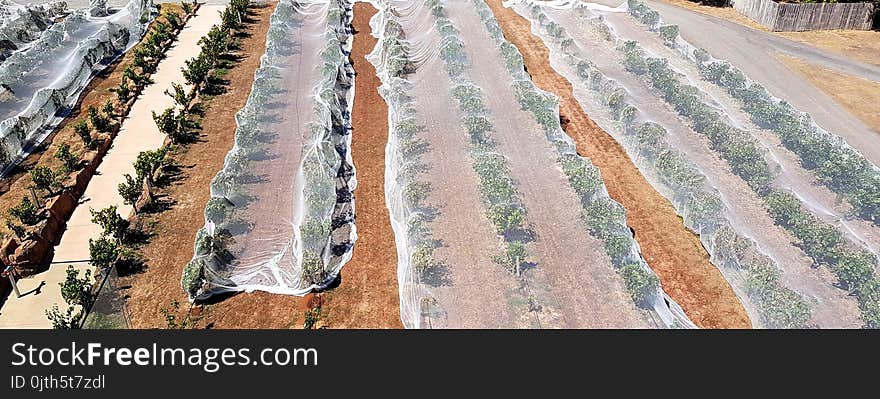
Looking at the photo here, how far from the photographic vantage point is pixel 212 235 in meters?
13.5

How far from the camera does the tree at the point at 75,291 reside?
12.1 metres

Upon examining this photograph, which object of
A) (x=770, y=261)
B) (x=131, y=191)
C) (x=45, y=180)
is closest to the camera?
(x=770, y=261)

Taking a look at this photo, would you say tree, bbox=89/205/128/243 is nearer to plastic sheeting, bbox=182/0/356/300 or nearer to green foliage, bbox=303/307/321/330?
plastic sheeting, bbox=182/0/356/300

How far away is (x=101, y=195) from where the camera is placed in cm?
1650

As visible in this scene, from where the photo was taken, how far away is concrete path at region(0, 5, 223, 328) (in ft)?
42.4

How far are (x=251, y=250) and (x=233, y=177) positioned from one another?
2668 millimetres

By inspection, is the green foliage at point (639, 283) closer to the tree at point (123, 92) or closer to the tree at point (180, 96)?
the tree at point (180, 96)

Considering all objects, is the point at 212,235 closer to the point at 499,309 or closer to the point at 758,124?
the point at 499,309

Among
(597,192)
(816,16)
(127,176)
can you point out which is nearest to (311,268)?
(127,176)

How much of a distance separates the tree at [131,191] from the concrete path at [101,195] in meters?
0.45

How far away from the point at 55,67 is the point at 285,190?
537 inches

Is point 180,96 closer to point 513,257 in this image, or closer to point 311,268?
point 311,268

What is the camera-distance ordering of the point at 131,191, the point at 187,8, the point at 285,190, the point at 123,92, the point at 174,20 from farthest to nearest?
the point at 187,8, the point at 174,20, the point at 123,92, the point at 285,190, the point at 131,191

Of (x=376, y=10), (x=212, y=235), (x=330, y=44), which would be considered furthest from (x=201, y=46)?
(x=212, y=235)
